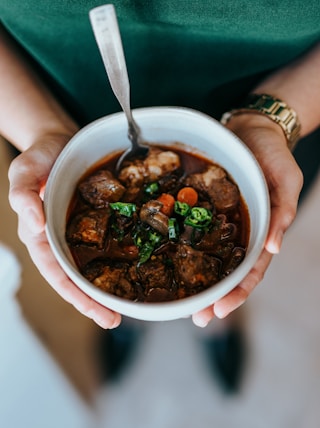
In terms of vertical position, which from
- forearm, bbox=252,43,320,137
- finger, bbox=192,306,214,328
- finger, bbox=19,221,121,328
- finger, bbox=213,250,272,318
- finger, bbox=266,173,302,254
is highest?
forearm, bbox=252,43,320,137

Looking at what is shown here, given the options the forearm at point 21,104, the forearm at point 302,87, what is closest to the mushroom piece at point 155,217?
the forearm at point 21,104

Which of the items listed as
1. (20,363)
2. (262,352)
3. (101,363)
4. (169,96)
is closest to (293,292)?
(262,352)

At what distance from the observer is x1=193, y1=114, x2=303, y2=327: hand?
94 cm

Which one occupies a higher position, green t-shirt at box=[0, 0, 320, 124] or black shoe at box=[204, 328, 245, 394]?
green t-shirt at box=[0, 0, 320, 124]

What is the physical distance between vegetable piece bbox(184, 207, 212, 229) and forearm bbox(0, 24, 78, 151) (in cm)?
44

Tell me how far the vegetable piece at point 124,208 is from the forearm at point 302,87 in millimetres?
573

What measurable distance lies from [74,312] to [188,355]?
1.29 ft

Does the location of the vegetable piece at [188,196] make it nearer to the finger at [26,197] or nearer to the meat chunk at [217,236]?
the meat chunk at [217,236]

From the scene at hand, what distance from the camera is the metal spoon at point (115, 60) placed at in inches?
32.4

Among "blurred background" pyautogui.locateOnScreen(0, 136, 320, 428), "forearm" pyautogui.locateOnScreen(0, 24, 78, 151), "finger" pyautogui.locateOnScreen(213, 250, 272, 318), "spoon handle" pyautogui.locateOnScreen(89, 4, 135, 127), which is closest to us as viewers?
"spoon handle" pyautogui.locateOnScreen(89, 4, 135, 127)

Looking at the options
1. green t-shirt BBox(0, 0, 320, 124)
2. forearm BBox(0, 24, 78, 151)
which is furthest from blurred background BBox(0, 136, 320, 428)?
green t-shirt BBox(0, 0, 320, 124)

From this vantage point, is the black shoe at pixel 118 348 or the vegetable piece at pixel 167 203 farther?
the black shoe at pixel 118 348

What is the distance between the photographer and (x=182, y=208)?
97 cm

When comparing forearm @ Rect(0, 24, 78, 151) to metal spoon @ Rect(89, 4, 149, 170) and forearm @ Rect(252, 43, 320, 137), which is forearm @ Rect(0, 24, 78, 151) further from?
forearm @ Rect(252, 43, 320, 137)
